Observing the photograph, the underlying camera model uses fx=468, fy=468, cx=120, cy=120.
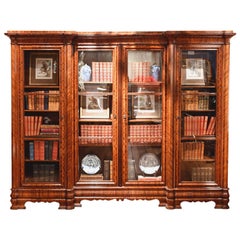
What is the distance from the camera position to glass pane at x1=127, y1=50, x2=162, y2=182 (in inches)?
240

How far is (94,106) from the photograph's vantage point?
619cm

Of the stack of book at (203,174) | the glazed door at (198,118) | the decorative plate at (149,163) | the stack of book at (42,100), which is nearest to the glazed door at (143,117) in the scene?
the decorative plate at (149,163)

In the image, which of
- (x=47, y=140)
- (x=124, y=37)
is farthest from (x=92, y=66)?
(x=47, y=140)

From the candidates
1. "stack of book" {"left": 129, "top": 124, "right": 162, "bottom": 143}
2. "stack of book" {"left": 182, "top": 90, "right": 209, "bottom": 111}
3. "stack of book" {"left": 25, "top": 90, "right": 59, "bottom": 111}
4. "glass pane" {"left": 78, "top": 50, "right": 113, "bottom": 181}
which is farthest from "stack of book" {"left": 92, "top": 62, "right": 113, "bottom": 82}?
"stack of book" {"left": 182, "top": 90, "right": 209, "bottom": 111}

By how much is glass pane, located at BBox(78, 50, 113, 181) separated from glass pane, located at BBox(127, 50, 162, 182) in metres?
0.28

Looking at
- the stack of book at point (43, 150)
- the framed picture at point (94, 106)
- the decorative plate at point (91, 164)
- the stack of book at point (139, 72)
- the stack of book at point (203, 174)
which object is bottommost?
the stack of book at point (203, 174)

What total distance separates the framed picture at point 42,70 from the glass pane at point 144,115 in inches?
38.9

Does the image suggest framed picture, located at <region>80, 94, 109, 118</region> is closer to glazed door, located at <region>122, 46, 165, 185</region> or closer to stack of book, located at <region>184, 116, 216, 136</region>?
glazed door, located at <region>122, 46, 165, 185</region>

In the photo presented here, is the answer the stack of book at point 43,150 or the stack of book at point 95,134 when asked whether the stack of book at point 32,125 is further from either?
the stack of book at point 95,134

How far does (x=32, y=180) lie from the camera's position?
6070mm

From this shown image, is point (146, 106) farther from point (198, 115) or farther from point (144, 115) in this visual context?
point (198, 115)

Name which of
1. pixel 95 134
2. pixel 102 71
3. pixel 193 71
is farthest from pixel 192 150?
pixel 102 71

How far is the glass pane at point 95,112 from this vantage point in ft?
20.0

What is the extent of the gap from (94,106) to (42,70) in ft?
2.71
